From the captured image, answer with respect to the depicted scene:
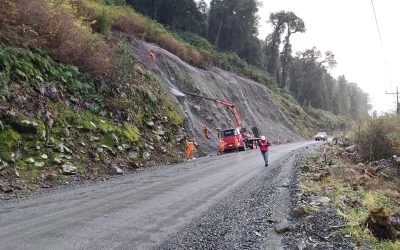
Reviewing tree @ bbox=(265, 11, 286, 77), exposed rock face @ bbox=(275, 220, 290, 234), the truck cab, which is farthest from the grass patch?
tree @ bbox=(265, 11, 286, 77)

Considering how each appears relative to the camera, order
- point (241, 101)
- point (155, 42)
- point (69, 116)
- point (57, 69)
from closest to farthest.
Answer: point (69, 116)
point (57, 69)
point (155, 42)
point (241, 101)

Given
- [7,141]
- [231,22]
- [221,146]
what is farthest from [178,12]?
[7,141]

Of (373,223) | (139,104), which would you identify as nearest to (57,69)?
(139,104)

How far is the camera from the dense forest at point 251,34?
52781 millimetres

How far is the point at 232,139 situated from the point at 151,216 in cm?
2276

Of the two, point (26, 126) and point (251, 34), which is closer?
point (26, 126)

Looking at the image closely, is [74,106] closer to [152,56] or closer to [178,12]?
[152,56]

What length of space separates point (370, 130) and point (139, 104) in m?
12.3

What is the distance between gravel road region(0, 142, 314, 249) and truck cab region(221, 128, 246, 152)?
675 inches

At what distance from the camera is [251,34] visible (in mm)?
65188

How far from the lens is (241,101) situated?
46656mm

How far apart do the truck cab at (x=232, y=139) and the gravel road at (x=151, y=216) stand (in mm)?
17141

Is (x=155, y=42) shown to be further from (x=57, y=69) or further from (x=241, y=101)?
(x=57, y=69)

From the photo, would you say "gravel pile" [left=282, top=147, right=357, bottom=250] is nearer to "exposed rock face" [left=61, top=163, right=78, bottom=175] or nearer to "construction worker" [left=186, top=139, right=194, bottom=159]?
"exposed rock face" [left=61, top=163, right=78, bottom=175]
